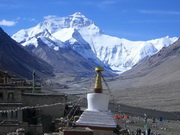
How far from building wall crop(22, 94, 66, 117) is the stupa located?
13.7 m

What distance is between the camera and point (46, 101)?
80.9 ft

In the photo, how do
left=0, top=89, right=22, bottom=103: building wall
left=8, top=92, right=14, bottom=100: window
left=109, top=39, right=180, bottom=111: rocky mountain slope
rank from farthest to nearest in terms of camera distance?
1. left=109, top=39, right=180, bottom=111: rocky mountain slope
2. left=8, top=92, right=14, bottom=100: window
3. left=0, top=89, right=22, bottom=103: building wall

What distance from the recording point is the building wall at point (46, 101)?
2367cm

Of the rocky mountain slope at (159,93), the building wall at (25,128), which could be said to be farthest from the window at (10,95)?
the rocky mountain slope at (159,93)

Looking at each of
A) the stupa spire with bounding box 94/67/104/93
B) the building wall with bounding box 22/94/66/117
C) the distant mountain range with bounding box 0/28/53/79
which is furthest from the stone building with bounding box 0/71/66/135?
the distant mountain range with bounding box 0/28/53/79

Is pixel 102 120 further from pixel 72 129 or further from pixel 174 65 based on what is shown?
pixel 174 65

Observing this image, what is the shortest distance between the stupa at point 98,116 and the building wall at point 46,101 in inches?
540

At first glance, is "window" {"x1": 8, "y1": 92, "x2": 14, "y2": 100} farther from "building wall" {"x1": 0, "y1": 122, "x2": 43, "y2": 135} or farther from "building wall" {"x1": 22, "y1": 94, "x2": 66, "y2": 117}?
"building wall" {"x1": 0, "y1": 122, "x2": 43, "y2": 135}

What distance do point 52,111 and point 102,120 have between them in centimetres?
1414

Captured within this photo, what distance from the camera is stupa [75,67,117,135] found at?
977 cm

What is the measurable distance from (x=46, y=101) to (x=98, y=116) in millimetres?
15075

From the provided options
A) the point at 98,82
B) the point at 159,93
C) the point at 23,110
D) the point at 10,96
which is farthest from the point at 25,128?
the point at 159,93

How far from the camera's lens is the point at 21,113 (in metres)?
21.6

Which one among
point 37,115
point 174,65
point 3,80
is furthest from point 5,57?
point 37,115
